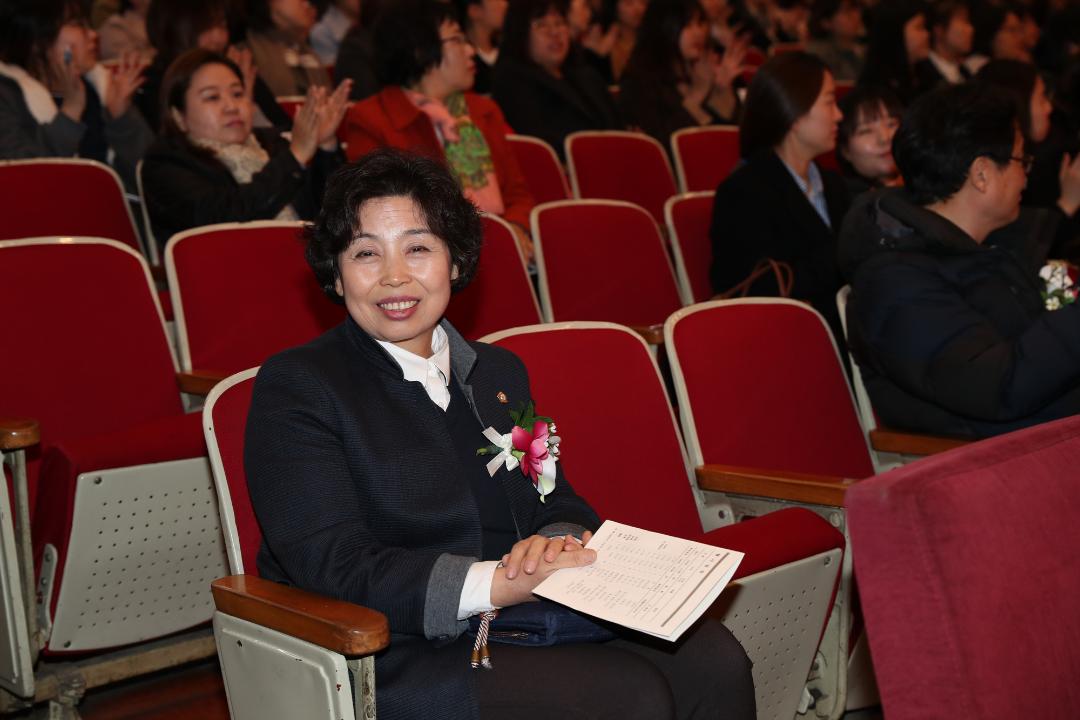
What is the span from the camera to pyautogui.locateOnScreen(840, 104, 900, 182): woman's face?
143 inches

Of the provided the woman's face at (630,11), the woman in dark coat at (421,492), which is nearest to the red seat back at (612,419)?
the woman in dark coat at (421,492)

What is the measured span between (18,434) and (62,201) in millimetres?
1248

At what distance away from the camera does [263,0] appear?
4594 mm

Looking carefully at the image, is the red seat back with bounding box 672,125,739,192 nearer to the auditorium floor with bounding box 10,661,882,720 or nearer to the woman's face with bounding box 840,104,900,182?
the woman's face with bounding box 840,104,900,182

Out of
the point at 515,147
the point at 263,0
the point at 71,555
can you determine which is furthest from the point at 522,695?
the point at 263,0

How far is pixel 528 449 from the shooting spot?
178 centimetres

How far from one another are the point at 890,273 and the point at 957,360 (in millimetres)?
234

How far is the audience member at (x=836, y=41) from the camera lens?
Result: 701 cm

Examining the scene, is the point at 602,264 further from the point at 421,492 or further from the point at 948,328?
the point at 421,492

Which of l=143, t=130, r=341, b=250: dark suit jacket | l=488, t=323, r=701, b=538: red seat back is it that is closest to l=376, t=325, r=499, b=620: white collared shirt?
l=488, t=323, r=701, b=538: red seat back

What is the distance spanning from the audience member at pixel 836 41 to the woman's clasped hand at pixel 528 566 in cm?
594

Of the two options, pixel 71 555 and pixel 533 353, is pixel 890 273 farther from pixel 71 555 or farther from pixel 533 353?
pixel 71 555

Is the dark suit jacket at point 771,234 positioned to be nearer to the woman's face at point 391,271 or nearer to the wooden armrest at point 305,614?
the woman's face at point 391,271

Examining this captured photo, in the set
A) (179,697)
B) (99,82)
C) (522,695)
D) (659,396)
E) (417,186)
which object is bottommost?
(179,697)
